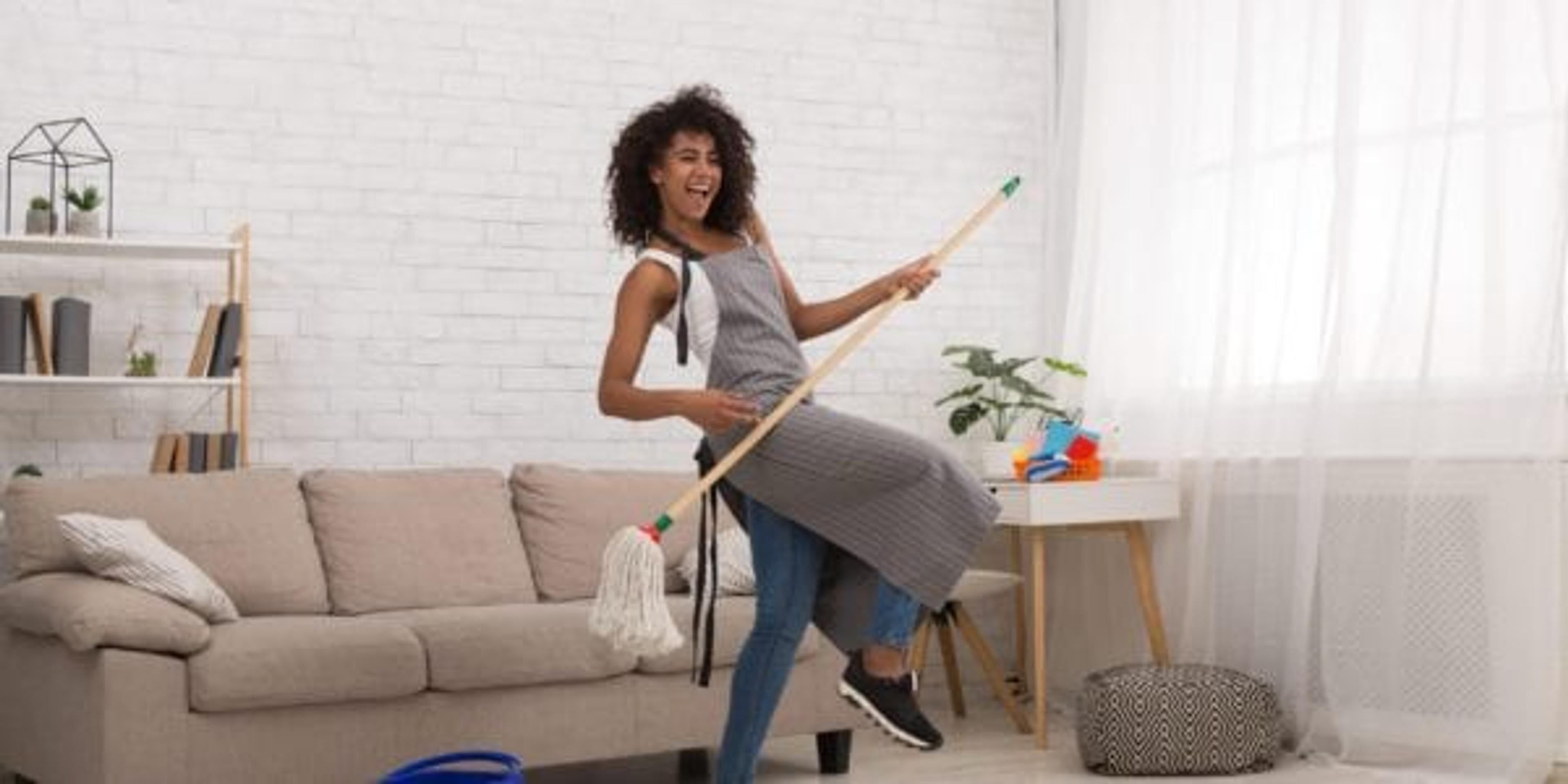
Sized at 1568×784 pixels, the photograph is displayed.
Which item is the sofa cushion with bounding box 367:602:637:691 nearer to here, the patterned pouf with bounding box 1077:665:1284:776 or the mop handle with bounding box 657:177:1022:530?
the mop handle with bounding box 657:177:1022:530

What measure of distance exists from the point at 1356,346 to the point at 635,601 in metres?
2.55

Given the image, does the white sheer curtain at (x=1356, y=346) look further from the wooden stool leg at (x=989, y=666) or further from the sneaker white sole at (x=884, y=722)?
the sneaker white sole at (x=884, y=722)

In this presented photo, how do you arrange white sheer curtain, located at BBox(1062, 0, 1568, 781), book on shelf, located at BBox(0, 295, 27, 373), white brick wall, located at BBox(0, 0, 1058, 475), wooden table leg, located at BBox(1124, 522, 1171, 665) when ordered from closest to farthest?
white sheer curtain, located at BBox(1062, 0, 1568, 781)
book on shelf, located at BBox(0, 295, 27, 373)
white brick wall, located at BBox(0, 0, 1058, 475)
wooden table leg, located at BBox(1124, 522, 1171, 665)

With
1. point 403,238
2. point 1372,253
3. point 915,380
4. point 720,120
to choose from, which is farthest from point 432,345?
point 1372,253

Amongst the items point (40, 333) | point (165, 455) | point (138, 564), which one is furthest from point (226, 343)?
point (138, 564)

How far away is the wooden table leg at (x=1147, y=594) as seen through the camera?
227 inches

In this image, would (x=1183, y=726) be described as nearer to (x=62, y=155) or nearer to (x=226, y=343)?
(x=226, y=343)

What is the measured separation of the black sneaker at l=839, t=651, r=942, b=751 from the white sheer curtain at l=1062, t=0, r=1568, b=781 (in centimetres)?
190

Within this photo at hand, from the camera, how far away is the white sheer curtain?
15.7 feet

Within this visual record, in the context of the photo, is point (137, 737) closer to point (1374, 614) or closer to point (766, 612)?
point (766, 612)

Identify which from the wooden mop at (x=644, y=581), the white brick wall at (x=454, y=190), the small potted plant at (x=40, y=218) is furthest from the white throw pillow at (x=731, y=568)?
the small potted plant at (x=40, y=218)

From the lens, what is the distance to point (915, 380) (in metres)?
6.55

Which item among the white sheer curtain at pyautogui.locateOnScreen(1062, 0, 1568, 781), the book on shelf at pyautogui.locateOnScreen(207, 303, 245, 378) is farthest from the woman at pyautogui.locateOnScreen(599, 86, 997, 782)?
the white sheer curtain at pyautogui.locateOnScreen(1062, 0, 1568, 781)

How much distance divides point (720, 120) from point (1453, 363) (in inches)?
87.9
